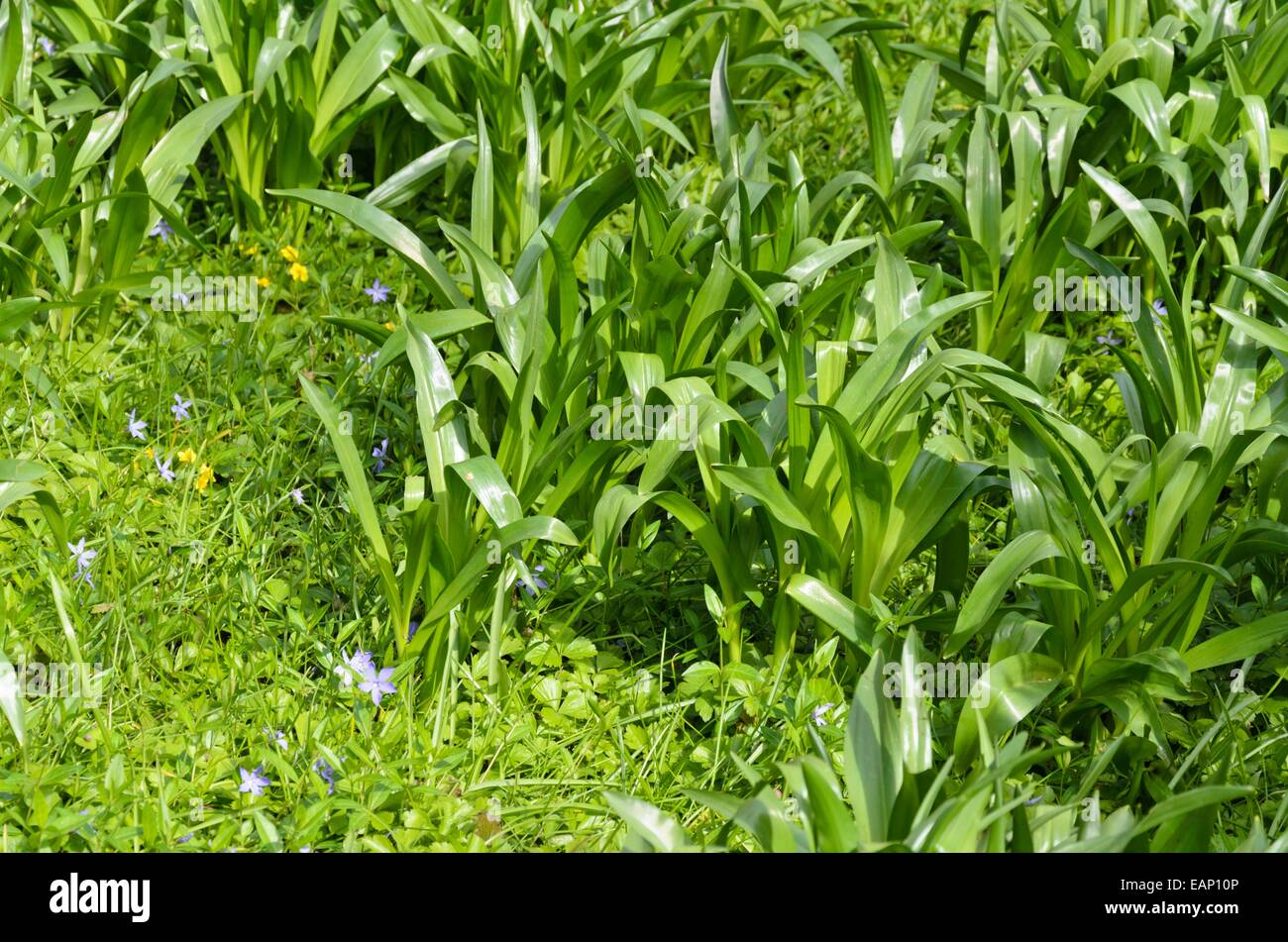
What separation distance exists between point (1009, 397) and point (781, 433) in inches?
17.7

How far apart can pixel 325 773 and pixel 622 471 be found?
2.65 feet

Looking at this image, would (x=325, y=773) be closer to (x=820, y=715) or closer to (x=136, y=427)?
(x=820, y=715)

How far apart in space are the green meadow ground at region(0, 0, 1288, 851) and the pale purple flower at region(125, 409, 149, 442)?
0.03m

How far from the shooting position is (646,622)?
2.63 meters

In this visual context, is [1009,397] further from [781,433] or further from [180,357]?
[180,357]

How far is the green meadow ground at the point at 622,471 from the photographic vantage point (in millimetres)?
2174

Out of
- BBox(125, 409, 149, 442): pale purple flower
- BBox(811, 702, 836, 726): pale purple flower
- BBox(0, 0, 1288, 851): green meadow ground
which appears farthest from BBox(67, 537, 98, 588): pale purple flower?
BBox(811, 702, 836, 726): pale purple flower

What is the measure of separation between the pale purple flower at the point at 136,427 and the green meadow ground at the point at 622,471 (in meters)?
0.03

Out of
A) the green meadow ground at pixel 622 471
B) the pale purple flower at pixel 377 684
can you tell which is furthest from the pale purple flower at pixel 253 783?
the pale purple flower at pixel 377 684

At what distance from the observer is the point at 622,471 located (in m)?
2.62

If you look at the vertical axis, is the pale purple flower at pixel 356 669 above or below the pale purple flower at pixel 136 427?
below

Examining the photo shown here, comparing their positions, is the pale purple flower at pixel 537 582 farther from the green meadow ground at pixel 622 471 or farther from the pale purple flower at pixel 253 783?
the pale purple flower at pixel 253 783

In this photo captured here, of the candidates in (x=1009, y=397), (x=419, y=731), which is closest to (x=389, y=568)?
(x=419, y=731)

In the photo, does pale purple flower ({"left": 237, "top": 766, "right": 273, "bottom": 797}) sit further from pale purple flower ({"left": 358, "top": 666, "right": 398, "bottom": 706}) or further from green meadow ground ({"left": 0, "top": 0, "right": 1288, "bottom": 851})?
pale purple flower ({"left": 358, "top": 666, "right": 398, "bottom": 706})
